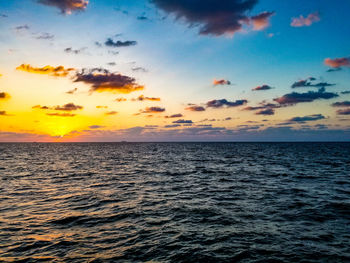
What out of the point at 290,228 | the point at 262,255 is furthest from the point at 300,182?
the point at 262,255

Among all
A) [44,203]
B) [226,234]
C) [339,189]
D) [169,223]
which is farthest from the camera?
[339,189]

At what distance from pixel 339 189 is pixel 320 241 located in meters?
16.3

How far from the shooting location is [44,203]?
66.8 feet

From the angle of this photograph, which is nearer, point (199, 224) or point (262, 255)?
point (262, 255)

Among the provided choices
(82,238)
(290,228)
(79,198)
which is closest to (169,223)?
(82,238)

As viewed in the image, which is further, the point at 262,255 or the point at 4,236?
the point at 4,236

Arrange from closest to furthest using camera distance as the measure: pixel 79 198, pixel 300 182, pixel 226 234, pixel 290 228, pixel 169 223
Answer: pixel 226 234, pixel 290 228, pixel 169 223, pixel 79 198, pixel 300 182

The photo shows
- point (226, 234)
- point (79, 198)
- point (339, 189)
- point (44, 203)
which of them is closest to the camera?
point (226, 234)

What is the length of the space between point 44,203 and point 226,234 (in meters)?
15.4

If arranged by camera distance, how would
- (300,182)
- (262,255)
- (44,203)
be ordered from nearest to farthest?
1. (262,255)
2. (44,203)
3. (300,182)

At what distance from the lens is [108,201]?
2120 centimetres

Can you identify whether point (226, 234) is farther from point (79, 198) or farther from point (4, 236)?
point (79, 198)

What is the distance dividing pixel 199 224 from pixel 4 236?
11.0 meters

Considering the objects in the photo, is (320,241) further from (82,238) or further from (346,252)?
(82,238)
